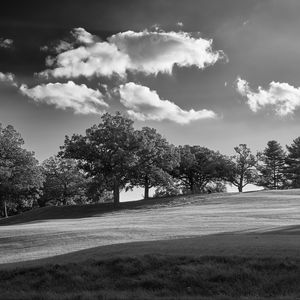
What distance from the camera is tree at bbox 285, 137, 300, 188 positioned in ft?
289

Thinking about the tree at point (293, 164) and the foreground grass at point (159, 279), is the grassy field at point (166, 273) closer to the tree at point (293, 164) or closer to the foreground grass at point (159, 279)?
the foreground grass at point (159, 279)

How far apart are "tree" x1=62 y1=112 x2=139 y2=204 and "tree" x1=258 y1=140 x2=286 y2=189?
40.1 metres

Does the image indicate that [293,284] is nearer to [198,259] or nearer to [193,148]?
[198,259]

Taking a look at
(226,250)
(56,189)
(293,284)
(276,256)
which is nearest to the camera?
(293,284)

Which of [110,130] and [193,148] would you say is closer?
[110,130]

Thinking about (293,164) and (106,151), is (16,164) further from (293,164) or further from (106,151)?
(293,164)

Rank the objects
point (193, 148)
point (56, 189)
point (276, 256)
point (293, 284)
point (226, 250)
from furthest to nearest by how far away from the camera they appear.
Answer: point (193, 148) < point (56, 189) < point (226, 250) < point (276, 256) < point (293, 284)

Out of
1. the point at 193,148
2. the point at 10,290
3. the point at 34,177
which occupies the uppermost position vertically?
the point at 193,148

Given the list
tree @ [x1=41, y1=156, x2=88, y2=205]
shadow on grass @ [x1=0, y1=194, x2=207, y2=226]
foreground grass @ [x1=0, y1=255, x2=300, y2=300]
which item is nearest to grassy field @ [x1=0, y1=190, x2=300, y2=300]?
foreground grass @ [x1=0, y1=255, x2=300, y2=300]

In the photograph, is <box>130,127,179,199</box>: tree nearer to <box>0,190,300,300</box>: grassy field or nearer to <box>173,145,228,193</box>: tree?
<box>173,145,228,193</box>: tree

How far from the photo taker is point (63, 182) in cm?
8188

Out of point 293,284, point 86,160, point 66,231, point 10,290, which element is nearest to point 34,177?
point 86,160

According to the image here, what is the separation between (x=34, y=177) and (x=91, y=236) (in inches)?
1481

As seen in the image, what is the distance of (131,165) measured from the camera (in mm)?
57562
